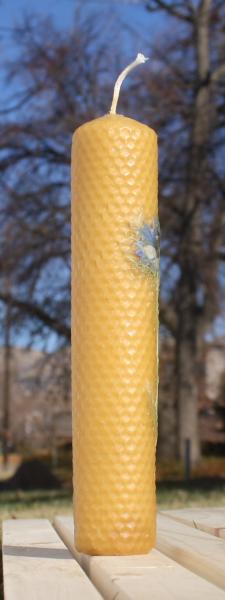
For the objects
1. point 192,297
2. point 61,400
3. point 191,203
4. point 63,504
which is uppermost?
point 191,203

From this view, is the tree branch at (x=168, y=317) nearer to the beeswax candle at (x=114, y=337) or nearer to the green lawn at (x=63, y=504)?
the green lawn at (x=63, y=504)

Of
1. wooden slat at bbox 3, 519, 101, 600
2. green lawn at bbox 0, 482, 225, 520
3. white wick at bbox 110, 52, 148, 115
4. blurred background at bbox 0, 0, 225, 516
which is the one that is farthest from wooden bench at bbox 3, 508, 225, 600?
blurred background at bbox 0, 0, 225, 516

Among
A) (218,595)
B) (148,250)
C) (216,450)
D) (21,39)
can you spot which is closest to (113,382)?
(148,250)

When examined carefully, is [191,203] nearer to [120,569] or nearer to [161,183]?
[161,183]

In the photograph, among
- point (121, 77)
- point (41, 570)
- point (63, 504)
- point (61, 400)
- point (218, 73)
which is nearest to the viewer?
point (41, 570)

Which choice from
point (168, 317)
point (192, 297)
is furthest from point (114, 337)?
point (168, 317)

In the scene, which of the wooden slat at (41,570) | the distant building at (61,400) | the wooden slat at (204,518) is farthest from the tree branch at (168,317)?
the wooden slat at (41,570)

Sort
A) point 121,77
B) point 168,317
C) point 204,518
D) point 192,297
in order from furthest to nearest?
point 168,317 < point 192,297 < point 204,518 < point 121,77
